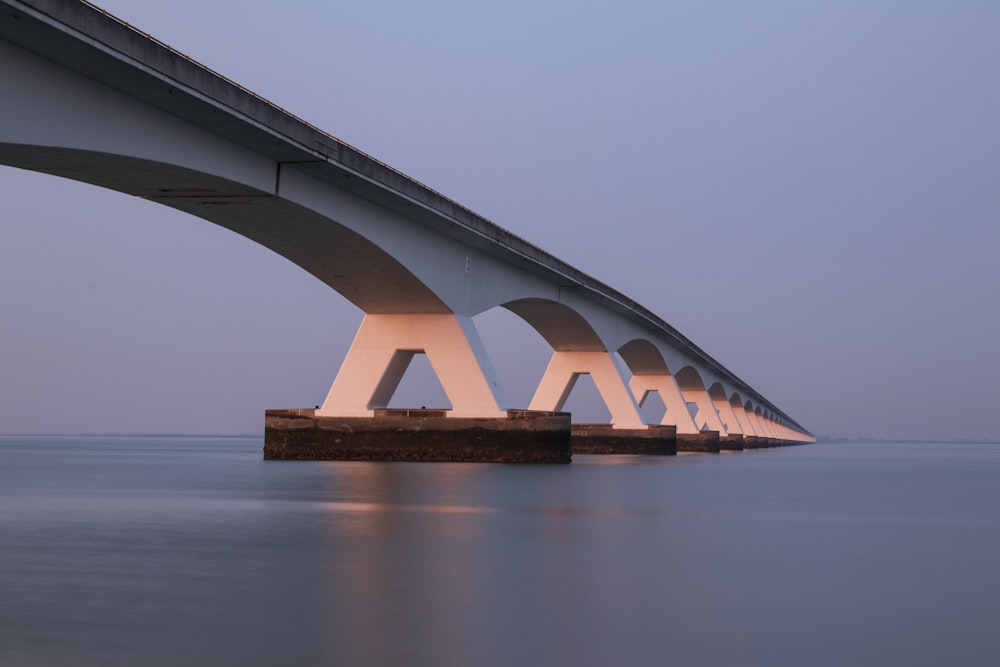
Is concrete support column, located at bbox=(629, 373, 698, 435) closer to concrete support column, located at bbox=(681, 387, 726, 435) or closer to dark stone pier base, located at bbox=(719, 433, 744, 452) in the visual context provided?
concrete support column, located at bbox=(681, 387, 726, 435)

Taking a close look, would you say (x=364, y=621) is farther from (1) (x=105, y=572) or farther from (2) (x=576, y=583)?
(1) (x=105, y=572)

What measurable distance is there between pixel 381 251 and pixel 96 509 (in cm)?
1529

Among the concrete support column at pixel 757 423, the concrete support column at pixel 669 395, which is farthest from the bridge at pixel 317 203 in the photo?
the concrete support column at pixel 757 423

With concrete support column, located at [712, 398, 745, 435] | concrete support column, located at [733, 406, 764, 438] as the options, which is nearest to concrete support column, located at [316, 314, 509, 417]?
concrete support column, located at [712, 398, 745, 435]

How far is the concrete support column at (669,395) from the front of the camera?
7394cm

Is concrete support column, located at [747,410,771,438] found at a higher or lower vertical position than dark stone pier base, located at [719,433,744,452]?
higher

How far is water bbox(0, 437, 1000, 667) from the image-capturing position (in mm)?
7922

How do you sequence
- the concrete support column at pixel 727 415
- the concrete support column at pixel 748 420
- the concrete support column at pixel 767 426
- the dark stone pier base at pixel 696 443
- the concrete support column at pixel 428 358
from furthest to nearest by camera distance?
the concrete support column at pixel 767 426
the concrete support column at pixel 748 420
the concrete support column at pixel 727 415
the dark stone pier base at pixel 696 443
the concrete support column at pixel 428 358

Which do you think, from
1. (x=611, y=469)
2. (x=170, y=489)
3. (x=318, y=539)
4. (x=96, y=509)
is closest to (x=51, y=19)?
(x=96, y=509)

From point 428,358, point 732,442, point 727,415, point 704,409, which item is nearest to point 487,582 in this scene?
point 428,358

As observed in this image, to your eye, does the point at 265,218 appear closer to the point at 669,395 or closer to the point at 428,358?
the point at 428,358

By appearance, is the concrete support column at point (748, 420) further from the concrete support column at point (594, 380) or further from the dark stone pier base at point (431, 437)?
the dark stone pier base at point (431, 437)

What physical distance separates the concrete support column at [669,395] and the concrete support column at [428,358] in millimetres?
36972

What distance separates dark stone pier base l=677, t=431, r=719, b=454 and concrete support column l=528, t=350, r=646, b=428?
17733mm
